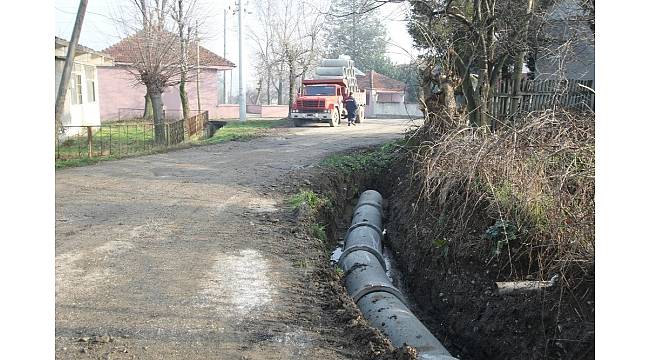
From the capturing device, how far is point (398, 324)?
20.4 feet

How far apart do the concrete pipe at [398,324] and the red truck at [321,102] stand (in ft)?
67.9

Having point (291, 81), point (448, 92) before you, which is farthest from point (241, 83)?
point (448, 92)

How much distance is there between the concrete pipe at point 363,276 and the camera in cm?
726

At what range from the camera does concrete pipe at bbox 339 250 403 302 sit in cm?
726

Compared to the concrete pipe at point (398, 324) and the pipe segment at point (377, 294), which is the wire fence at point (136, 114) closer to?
the pipe segment at point (377, 294)

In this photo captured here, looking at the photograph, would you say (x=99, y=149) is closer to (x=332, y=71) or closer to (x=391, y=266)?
(x=391, y=266)

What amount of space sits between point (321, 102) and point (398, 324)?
21848 mm

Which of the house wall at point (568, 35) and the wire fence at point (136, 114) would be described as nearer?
the house wall at point (568, 35)

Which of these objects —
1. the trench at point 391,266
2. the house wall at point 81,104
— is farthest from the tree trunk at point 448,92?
the house wall at point 81,104

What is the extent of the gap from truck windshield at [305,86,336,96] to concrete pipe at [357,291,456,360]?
73.2 feet

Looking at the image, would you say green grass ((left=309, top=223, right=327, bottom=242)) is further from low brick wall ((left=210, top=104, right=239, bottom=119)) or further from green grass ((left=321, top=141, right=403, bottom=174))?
low brick wall ((left=210, top=104, right=239, bottom=119))

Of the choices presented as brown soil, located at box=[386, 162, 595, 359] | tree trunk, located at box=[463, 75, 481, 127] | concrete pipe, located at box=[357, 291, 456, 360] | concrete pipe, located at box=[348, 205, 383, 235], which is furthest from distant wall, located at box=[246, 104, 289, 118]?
concrete pipe, located at box=[357, 291, 456, 360]

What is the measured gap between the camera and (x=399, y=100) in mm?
56312

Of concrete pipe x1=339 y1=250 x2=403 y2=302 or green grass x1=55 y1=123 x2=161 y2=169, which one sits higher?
green grass x1=55 y1=123 x2=161 y2=169
